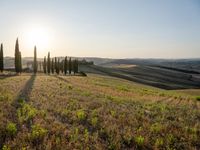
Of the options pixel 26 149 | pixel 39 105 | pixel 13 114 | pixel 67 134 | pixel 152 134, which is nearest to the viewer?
pixel 26 149

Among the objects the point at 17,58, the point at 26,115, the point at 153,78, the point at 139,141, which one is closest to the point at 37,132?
the point at 26,115

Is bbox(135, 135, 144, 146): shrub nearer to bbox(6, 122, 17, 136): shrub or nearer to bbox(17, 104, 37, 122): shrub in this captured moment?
bbox(6, 122, 17, 136): shrub

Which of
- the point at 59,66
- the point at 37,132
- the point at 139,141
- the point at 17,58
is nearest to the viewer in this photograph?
the point at 37,132

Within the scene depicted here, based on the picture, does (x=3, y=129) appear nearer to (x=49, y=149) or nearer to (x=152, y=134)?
(x=49, y=149)

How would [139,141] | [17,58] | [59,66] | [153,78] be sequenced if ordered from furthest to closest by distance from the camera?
1. [153,78]
2. [59,66]
3. [17,58]
4. [139,141]

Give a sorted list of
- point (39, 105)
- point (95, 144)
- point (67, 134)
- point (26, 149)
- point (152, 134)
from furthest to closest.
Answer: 1. point (39, 105)
2. point (152, 134)
3. point (67, 134)
4. point (95, 144)
5. point (26, 149)

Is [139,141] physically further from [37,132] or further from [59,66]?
[59,66]

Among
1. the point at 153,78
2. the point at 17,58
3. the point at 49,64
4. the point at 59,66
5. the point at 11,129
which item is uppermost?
the point at 17,58

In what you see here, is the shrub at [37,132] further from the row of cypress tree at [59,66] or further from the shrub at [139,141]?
the row of cypress tree at [59,66]

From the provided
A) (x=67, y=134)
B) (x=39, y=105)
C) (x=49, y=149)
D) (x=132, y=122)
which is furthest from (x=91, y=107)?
(x=49, y=149)

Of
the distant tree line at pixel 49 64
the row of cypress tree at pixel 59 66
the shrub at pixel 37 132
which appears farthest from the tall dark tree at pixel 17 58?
the shrub at pixel 37 132

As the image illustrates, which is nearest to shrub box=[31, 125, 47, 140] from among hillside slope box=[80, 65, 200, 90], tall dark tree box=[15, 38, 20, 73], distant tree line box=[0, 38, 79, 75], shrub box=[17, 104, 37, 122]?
shrub box=[17, 104, 37, 122]

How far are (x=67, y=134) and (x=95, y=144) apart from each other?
4.40 feet

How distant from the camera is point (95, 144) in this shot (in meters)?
9.55
